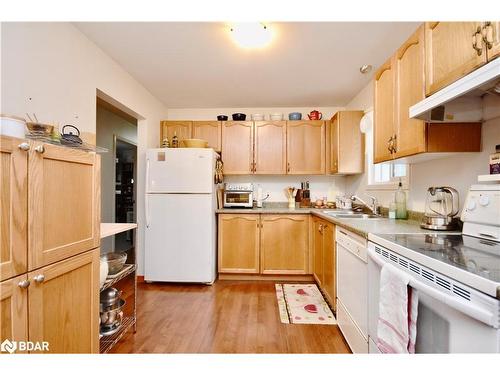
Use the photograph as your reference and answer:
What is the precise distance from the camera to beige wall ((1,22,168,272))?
1.43 meters

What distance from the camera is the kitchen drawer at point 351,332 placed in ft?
4.98

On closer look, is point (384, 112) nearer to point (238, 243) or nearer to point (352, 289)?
point (352, 289)

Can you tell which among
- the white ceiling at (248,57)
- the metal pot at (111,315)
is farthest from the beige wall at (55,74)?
the metal pot at (111,315)

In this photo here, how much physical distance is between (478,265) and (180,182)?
267 centimetres

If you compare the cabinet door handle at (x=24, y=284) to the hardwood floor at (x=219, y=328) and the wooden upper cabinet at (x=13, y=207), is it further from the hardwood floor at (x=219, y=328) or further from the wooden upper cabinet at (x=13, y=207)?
the hardwood floor at (x=219, y=328)

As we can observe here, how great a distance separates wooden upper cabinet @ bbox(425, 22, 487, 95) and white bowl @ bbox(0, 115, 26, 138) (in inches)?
73.3

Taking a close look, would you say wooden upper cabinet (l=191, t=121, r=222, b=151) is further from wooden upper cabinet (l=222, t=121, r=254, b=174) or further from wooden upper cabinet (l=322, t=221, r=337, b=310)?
wooden upper cabinet (l=322, t=221, r=337, b=310)

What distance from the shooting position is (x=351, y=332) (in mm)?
1716

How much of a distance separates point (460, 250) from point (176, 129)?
3.35 m

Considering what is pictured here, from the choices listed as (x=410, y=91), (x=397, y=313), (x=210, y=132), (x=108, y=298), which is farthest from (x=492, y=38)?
(x=210, y=132)

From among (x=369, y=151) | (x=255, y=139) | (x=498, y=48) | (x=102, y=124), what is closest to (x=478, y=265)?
(x=498, y=48)

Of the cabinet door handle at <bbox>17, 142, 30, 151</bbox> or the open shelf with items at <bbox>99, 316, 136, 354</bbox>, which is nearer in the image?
the cabinet door handle at <bbox>17, 142, 30, 151</bbox>

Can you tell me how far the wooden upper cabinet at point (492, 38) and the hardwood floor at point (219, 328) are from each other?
184 cm

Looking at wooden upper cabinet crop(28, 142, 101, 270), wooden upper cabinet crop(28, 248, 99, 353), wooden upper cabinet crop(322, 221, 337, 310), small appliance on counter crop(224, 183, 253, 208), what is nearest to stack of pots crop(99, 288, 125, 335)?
wooden upper cabinet crop(28, 248, 99, 353)
